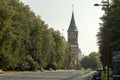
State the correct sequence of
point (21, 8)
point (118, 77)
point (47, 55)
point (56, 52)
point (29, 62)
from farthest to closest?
point (56, 52) → point (47, 55) → point (29, 62) → point (21, 8) → point (118, 77)

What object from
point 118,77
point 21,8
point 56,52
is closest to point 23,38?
point 21,8

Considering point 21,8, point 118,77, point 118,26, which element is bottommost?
point 118,77

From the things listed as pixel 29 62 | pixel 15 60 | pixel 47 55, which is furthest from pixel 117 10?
pixel 47 55

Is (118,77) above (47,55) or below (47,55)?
below

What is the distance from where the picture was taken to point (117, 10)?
50.1 m

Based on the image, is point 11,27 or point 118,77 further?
point 11,27

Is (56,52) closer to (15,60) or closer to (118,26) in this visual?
(15,60)

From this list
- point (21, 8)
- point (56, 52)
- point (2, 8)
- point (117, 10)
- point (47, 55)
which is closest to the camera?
point (117, 10)

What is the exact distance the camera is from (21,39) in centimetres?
10381

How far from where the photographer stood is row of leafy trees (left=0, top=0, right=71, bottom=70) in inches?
3497

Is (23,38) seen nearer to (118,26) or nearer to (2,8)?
(2,8)

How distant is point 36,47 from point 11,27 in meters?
31.2

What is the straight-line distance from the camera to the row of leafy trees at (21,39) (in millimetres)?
88812

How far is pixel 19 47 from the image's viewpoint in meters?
100
